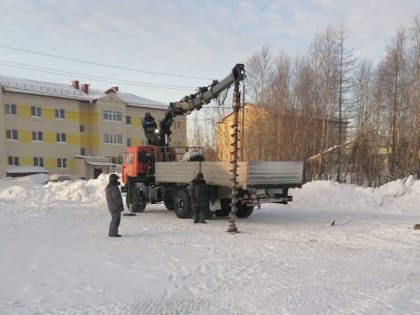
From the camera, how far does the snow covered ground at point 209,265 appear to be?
5.26m

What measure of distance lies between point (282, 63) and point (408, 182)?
16.3 meters

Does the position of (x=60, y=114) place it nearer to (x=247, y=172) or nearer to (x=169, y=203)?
(x=169, y=203)

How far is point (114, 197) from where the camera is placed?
10.4m

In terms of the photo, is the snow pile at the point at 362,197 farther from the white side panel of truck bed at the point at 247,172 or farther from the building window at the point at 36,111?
the building window at the point at 36,111

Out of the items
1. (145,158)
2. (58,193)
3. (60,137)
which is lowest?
(58,193)

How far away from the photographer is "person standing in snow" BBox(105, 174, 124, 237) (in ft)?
33.4

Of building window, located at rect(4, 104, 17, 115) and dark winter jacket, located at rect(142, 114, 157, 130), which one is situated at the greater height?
building window, located at rect(4, 104, 17, 115)

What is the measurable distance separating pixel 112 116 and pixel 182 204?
4185cm

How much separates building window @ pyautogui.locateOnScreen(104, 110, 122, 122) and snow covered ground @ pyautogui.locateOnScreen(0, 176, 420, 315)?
3971 centimetres

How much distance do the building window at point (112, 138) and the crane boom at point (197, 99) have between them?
124 ft

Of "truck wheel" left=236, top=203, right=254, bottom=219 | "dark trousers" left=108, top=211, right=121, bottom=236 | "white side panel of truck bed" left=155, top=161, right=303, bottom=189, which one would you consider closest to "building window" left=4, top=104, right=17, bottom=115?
"white side panel of truck bed" left=155, top=161, right=303, bottom=189

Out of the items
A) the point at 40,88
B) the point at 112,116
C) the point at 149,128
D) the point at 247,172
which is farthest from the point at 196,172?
the point at 112,116

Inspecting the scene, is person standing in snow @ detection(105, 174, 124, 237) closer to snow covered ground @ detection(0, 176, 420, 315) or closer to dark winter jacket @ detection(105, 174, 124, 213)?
dark winter jacket @ detection(105, 174, 124, 213)

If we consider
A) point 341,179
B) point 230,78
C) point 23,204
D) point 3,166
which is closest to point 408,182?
point 341,179
